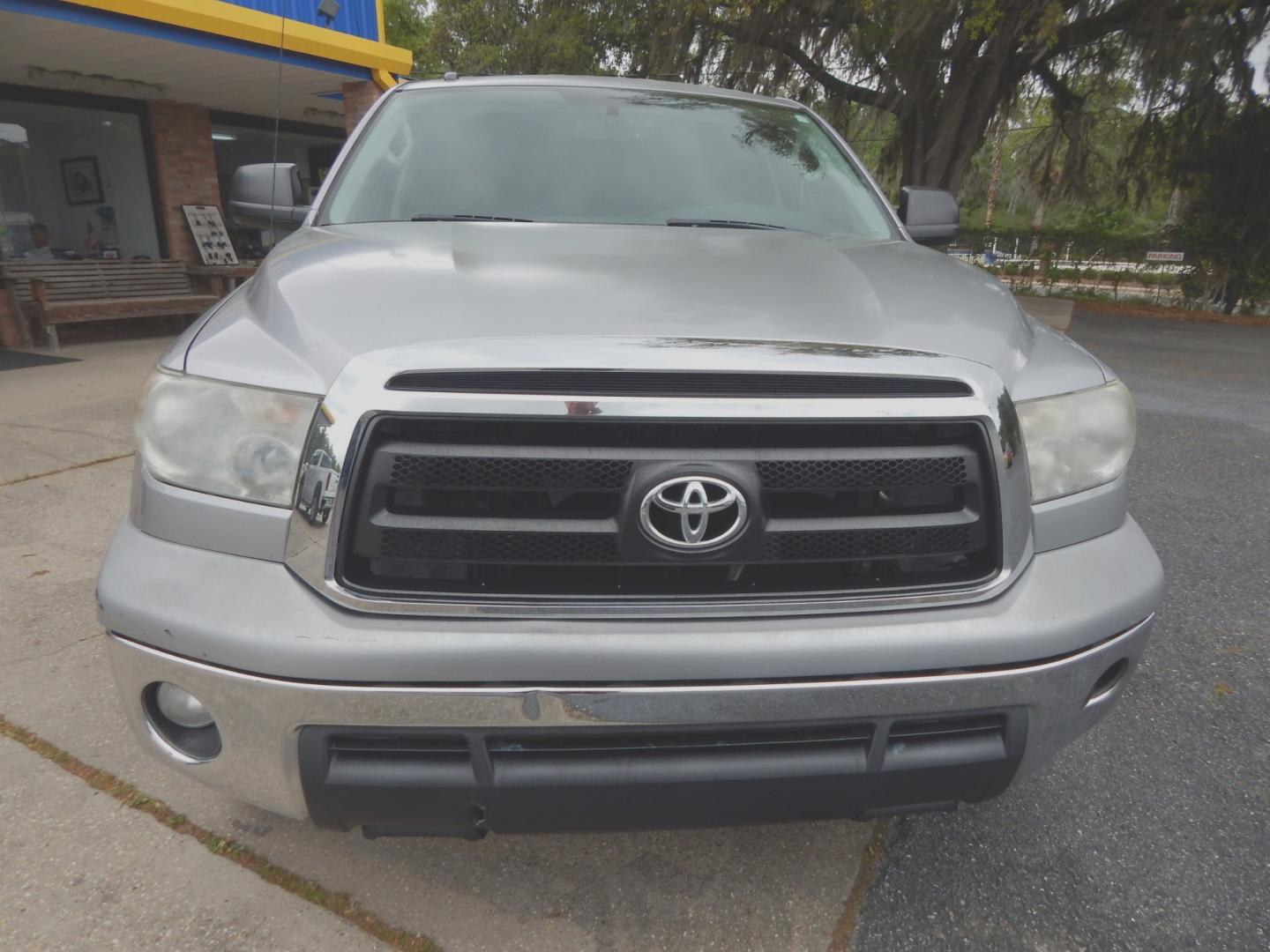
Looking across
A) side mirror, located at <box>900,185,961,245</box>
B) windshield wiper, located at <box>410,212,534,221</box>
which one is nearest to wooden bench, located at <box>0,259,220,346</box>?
windshield wiper, located at <box>410,212,534,221</box>

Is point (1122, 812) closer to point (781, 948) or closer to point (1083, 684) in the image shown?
point (1083, 684)

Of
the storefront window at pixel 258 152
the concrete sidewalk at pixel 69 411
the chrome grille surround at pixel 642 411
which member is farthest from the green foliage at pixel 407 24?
the chrome grille surround at pixel 642 411

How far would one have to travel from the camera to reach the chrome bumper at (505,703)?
1334 mm

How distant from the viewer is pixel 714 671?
1.36 metres

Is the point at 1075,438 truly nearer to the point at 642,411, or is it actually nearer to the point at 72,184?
the point at 642,411

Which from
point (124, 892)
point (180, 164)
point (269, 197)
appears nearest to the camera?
point (124, 892)

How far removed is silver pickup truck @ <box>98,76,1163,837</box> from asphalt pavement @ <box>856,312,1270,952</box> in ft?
1.38

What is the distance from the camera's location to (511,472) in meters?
1.37

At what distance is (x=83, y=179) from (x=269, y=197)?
12408 millimetres

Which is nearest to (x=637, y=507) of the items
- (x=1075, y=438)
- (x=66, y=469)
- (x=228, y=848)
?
(x=1075, y=438)

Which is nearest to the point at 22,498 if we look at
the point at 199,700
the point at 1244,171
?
the point at 199,700

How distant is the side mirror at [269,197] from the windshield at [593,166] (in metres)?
0.30

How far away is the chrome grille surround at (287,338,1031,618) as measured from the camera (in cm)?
134

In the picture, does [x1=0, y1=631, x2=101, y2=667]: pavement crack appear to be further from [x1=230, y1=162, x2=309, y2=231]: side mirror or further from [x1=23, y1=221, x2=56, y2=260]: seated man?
[x1=23, y1=221, x2=56, y2=260]: seated man
